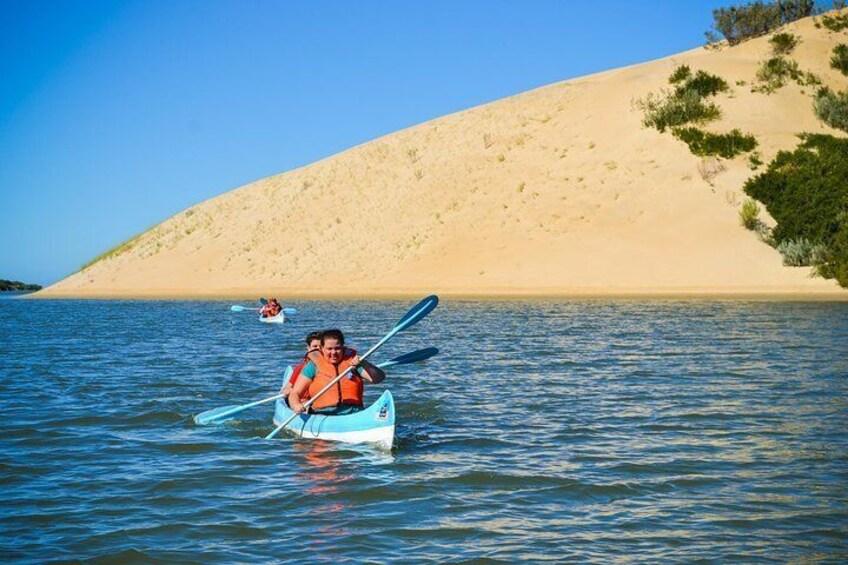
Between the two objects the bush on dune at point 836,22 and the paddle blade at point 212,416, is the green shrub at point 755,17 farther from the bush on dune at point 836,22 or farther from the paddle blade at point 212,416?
the paddle blade at point 212,416

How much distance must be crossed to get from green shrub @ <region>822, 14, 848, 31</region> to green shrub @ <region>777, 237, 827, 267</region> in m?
28.9

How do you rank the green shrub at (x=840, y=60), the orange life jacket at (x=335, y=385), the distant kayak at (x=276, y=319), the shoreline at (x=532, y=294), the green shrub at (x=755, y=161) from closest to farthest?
the orange life jacket at (x=335, y=385) < the distant kayak at (x=276, y=319) < the shoreline at (x=532, y=294) < the green shrub at (x=755, y=161) < the green shrub at (x=840, y=60)

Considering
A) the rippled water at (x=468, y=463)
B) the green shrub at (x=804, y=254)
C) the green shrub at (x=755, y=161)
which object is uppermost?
the green shrub at (x=755, y=161)

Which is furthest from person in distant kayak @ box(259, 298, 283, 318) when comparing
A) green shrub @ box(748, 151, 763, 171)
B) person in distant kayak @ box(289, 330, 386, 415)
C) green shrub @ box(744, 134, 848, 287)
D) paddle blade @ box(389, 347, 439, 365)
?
green shrub @ box(748, 151, 763, 171)

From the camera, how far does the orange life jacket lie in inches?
463

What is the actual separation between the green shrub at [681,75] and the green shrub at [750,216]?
16.8 meters

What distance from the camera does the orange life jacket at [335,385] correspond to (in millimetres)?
11766

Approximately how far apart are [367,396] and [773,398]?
21.0ft

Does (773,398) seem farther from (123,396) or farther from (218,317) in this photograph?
(218,317)

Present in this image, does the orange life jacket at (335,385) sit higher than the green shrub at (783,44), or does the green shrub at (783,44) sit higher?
the green shrub at (783,44)

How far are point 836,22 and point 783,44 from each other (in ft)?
18.0

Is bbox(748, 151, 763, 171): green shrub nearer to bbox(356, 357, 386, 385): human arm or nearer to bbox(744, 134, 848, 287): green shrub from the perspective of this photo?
bbox(744, 134, 848, 287): green shrub

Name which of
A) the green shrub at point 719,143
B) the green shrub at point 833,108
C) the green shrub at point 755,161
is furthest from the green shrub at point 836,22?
the green shrub at point 755,161

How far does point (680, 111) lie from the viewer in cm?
5441
